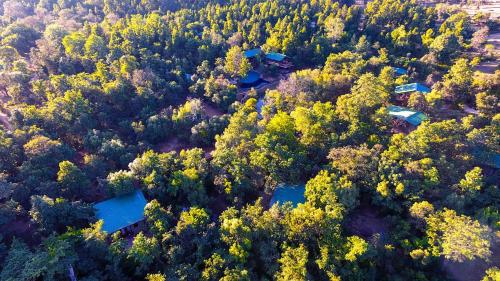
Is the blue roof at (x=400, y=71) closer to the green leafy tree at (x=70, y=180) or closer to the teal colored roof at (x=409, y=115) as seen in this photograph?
the teal colored roof at (x=409, y=115)

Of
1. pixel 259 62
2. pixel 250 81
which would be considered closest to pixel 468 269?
pixel 250 81

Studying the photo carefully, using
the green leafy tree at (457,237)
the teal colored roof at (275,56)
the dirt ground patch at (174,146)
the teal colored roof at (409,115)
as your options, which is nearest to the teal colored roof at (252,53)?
the teal colored roof at (275,56)

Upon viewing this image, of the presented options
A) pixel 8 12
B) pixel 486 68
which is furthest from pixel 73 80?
pixel 486 68

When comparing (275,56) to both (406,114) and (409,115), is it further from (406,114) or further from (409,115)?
(409,115)

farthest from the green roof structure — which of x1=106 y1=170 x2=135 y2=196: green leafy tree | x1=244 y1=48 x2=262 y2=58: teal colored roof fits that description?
x1=106 y1=170 x2=135 y2=196: green leafy tree

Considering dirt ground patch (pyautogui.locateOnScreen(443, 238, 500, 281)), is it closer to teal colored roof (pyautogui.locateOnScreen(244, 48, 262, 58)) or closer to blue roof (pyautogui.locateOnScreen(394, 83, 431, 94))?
blue roof (pyautogui.locateOnScreen(394, 83, 431, 94))

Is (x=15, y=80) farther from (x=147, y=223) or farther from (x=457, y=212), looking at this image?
(x=457, y=212)
